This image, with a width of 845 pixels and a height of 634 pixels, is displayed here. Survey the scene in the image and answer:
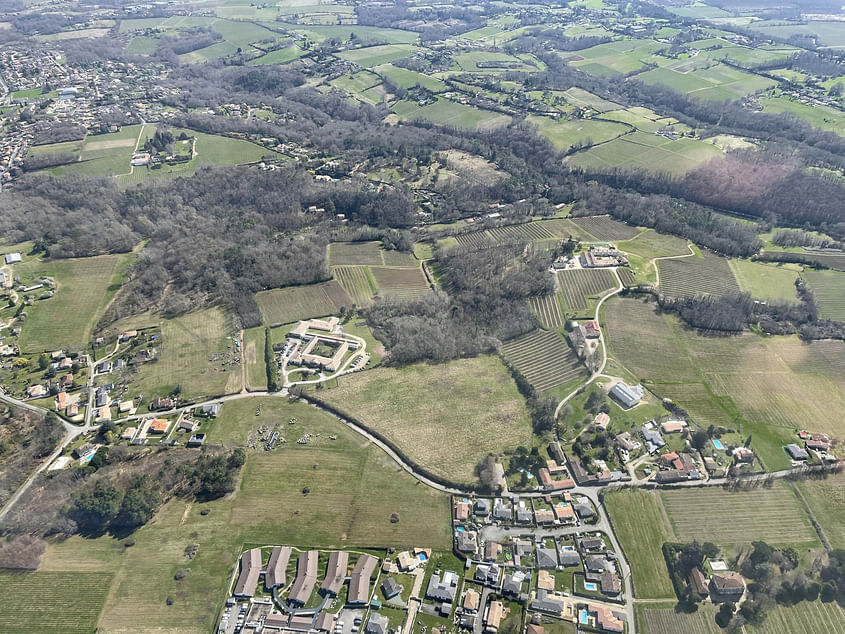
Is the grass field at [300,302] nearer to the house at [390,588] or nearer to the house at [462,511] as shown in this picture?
the house at [462,511]

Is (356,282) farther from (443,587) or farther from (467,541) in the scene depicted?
(443,587)

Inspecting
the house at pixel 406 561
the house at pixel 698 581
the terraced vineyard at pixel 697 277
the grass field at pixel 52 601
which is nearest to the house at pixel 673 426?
the house at pixel 698 581

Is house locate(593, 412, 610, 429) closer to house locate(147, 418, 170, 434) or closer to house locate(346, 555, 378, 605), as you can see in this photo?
house locate(346, 555, 378, 605)

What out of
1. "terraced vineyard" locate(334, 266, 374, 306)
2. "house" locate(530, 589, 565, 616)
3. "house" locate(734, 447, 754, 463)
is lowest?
"terraced vineyard" locate(334, 266, 374, 306)

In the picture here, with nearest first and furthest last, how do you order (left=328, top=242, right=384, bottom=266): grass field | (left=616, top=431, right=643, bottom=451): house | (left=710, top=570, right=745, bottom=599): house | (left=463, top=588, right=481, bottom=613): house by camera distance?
(left=463, top=588, right=481, bottom=613): house → (left=710, top=570, right=745, bottom=599): house → (left=616, top=431, right=643, bottom=451): house → (left=328, top=242, right=384, bottom=266): grass field

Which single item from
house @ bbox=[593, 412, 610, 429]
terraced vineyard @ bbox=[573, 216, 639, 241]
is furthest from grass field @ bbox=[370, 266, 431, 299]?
terraced vineyard @ bbox=[573, 216, 639, 241]

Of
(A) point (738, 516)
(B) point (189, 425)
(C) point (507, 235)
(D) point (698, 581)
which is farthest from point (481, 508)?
(C) point (507, 235)
